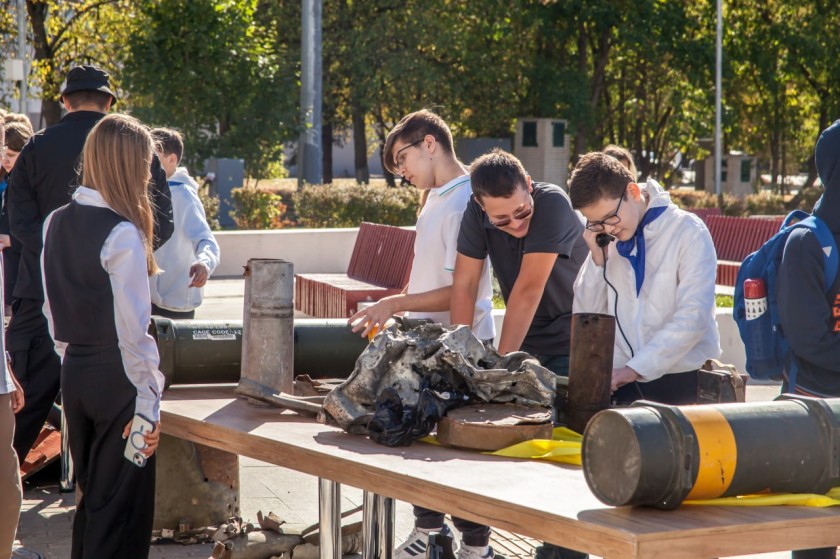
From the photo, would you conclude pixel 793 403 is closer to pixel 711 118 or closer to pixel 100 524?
pixel 100 524

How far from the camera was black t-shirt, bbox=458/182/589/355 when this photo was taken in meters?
3.92

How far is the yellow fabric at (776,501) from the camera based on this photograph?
241 centimetres

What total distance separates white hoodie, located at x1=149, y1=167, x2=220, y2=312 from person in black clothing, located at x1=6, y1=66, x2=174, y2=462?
51cm

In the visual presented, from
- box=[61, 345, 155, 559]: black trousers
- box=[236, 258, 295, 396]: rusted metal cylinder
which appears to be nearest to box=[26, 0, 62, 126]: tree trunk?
box=[61, 345, 155, 559]: black trousers

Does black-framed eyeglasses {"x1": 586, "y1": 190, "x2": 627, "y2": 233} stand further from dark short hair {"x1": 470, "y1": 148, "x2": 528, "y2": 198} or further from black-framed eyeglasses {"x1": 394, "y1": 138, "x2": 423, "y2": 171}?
black-framed eyeglasses {"x1": 394, "y1": 138, "x2": 423, "y2": 171}

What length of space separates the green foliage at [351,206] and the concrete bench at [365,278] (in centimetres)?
548

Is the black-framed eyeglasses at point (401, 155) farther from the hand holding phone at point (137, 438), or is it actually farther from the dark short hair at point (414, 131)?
the hand holding phone at point (137, 438)

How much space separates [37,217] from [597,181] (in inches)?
111

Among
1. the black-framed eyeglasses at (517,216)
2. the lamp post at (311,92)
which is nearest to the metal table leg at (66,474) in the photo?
the black-framed eyeglasses at (517,216)

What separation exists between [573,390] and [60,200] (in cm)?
291

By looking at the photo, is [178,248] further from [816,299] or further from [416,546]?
[816,299]

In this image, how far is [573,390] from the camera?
3.17m

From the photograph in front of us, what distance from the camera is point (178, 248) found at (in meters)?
5.59

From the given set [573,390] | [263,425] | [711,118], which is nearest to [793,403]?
[573,390]
